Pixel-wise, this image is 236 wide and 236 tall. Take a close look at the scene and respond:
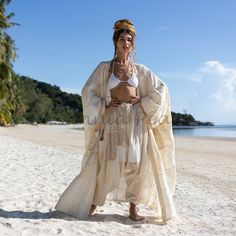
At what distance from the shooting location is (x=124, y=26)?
15.8 feet

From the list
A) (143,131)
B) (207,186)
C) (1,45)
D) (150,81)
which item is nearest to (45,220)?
(143,131)

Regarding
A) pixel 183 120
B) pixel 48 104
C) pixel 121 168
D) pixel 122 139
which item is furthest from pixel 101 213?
pixel 183 120

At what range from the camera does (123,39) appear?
482cm

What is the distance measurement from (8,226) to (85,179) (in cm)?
→ 95

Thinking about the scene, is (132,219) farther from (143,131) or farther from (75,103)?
(75,103)

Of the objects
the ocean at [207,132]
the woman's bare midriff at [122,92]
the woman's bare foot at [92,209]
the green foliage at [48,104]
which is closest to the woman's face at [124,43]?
the woman's bare midriff at [122,92]

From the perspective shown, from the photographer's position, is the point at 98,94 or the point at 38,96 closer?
the point at 98,94

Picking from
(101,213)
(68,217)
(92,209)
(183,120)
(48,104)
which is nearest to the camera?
(68,217)

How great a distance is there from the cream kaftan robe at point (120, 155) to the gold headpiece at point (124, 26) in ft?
1.37

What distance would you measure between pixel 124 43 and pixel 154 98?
2.26 ft

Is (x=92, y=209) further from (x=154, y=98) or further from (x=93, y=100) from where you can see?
(x=154, y=98)

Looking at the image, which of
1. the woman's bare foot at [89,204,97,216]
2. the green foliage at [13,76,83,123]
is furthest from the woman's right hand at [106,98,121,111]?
the green foliage at [13,76,83,123]

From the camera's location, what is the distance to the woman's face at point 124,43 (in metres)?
4.82

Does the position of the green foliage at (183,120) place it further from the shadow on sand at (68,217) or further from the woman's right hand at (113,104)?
the woman's right hand at (113,104)
